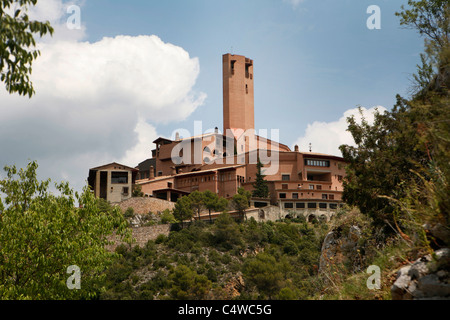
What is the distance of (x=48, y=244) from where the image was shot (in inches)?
671

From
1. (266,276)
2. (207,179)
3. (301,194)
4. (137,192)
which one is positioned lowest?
(266,276)

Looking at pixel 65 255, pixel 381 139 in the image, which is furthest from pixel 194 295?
pixel 381 139

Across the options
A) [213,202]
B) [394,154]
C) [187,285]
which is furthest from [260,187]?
[394,154]

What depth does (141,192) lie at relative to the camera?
69812 mm

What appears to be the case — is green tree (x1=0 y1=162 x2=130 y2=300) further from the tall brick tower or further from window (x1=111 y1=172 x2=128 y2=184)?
the tall brick tower

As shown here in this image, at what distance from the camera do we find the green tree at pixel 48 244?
53.1 feet

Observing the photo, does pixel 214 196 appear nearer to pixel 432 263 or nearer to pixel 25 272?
pixel 25 272

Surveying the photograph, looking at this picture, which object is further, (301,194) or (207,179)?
(207,179)

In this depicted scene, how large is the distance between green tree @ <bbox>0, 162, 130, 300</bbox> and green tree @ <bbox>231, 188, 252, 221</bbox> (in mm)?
45136

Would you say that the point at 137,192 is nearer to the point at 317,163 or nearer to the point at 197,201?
the point at 197,201

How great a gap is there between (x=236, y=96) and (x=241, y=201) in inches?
1219

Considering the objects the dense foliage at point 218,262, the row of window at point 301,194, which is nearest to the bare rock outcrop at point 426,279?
the dense foliage at point 218,262

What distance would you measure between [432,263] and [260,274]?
40.1 m

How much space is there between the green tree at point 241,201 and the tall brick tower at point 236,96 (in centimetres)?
2408
